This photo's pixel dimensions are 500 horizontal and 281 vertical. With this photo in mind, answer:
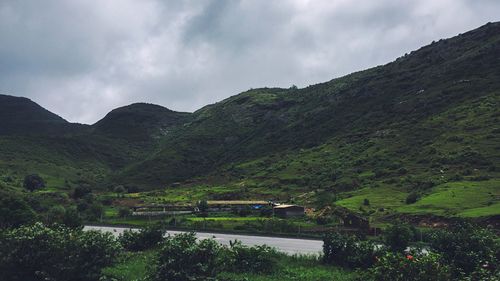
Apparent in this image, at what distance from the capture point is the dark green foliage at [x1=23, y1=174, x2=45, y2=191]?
11969 cm

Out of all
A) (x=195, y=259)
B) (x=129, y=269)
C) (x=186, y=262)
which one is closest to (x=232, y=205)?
(x=129, y=269)

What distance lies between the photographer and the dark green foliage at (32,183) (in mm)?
119688

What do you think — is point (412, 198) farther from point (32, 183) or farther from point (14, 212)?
point (32, 183)

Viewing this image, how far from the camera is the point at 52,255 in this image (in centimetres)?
2642

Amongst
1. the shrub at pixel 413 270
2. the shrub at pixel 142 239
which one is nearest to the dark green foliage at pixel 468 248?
the shrub at pixel 413 270

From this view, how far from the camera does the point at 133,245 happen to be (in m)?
38.9

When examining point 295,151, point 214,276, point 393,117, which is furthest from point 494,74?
point 214,276

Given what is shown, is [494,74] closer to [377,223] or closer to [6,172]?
[377,223]

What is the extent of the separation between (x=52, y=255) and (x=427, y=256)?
18860 mm

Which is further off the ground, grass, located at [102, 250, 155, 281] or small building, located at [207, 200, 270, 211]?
small building, located at [207, 200, 270, 211]

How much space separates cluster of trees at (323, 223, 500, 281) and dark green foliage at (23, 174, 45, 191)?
10510 centimetres

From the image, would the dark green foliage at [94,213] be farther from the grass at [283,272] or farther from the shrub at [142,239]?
the grass at [283,272]

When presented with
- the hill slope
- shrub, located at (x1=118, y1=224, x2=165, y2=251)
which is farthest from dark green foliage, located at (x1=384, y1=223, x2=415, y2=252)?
the hill slope

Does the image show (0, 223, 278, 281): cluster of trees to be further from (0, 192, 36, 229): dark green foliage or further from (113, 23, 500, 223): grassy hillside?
(113, 23, 500, 223): grassy hillside
